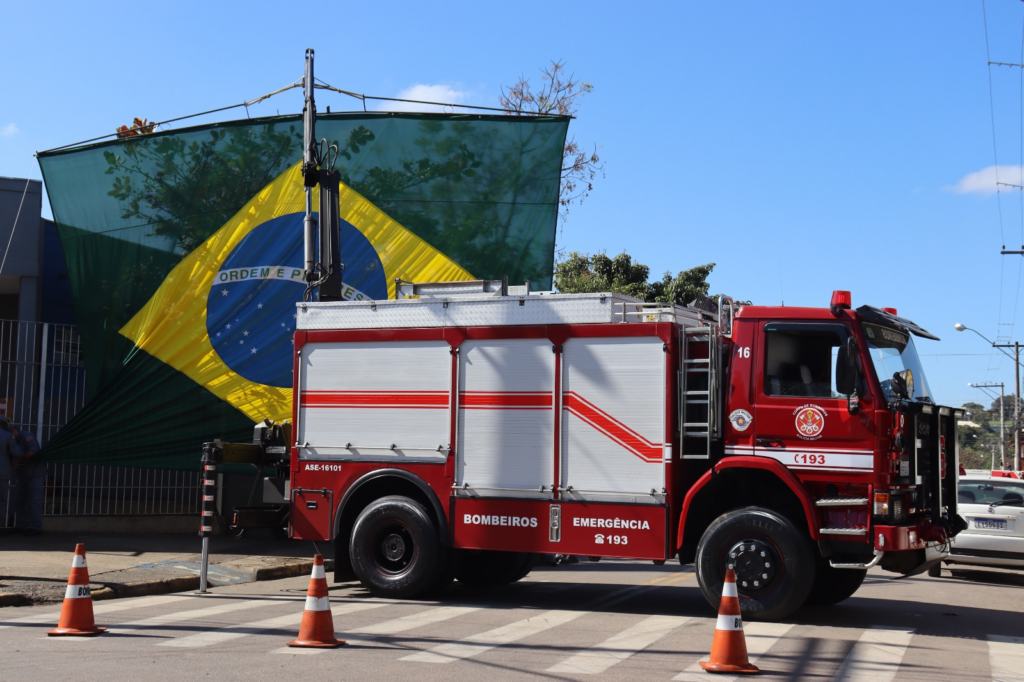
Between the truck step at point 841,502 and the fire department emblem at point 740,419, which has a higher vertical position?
the fire department emblem at point 740,419

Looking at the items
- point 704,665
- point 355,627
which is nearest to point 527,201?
point 355,627

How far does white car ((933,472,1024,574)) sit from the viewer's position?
48.5 feet

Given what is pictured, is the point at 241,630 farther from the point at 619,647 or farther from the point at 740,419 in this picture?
the point at 740,419

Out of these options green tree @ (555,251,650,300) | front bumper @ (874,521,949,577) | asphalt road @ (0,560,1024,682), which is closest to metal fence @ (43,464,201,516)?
asphalt road @ (0,560,1024,682)

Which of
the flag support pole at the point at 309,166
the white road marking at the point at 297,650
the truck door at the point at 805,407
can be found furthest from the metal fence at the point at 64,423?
the truck door at the point at 805,407

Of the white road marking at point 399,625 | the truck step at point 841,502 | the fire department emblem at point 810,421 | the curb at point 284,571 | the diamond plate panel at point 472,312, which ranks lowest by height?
the curb at point 284,571

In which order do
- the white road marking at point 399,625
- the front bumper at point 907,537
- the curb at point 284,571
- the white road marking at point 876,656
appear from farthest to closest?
the curb at point 284,571 → the front bumper at point 907,537 → the white road marking at point 399,625 → the white road marking at point 876,656

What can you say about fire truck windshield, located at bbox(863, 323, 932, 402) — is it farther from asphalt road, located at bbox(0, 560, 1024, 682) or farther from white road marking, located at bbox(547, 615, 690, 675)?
white road marking, located at bbox(547, 615, 690, 675)

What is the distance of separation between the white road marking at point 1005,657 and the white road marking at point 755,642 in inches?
65.2

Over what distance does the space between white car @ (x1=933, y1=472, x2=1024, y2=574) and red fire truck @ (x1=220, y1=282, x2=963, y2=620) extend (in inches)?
167

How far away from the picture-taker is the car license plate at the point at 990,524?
48.8 ft

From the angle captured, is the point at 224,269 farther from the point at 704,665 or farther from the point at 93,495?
the point at 704,665

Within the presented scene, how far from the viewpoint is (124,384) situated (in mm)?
16781

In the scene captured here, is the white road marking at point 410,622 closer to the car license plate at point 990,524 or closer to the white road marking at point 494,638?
the white road marking at point 494,638
